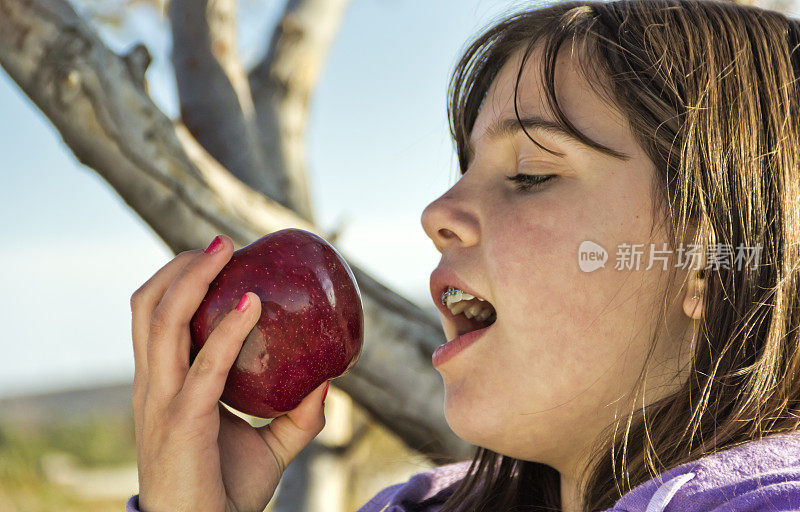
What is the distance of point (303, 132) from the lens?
2643 millimetres

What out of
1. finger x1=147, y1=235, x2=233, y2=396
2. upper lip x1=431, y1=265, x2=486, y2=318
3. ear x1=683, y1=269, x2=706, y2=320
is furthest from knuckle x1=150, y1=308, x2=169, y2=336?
ear x1=683, y1=269, x2=706, y2=320

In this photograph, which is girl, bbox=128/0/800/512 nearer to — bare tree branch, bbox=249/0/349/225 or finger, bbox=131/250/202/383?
finger, bbox=131/250/202/383

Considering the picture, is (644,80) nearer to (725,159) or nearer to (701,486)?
(725,159)

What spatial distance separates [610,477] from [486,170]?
1.88ft

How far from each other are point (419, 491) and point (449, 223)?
68 cm

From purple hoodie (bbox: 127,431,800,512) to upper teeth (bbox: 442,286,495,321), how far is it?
0.42 m

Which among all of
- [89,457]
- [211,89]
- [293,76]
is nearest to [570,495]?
[211,89]

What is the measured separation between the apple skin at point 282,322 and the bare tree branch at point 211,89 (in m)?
0.96

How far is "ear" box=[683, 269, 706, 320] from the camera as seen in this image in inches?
49.5

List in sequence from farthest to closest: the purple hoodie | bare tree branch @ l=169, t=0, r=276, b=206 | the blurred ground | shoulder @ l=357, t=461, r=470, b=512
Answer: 1. the blurred ground
2. bare tree branch @ l=169, t=0, r=276, b=206
3. shoulder @ l=357, t=461, r=470, b=512
4. the purple hoodie

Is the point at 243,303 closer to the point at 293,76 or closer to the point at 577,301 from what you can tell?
the point at 577,301

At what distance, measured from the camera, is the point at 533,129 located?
1321 millimetres

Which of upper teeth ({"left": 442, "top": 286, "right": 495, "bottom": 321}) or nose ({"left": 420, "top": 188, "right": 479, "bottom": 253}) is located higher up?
nose ({"left": 420, "top": 188, "right": 479, "bottom": 253})

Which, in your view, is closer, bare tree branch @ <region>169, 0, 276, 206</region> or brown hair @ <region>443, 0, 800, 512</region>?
brown hair @ <region>443, 0, 800, 512</region>
